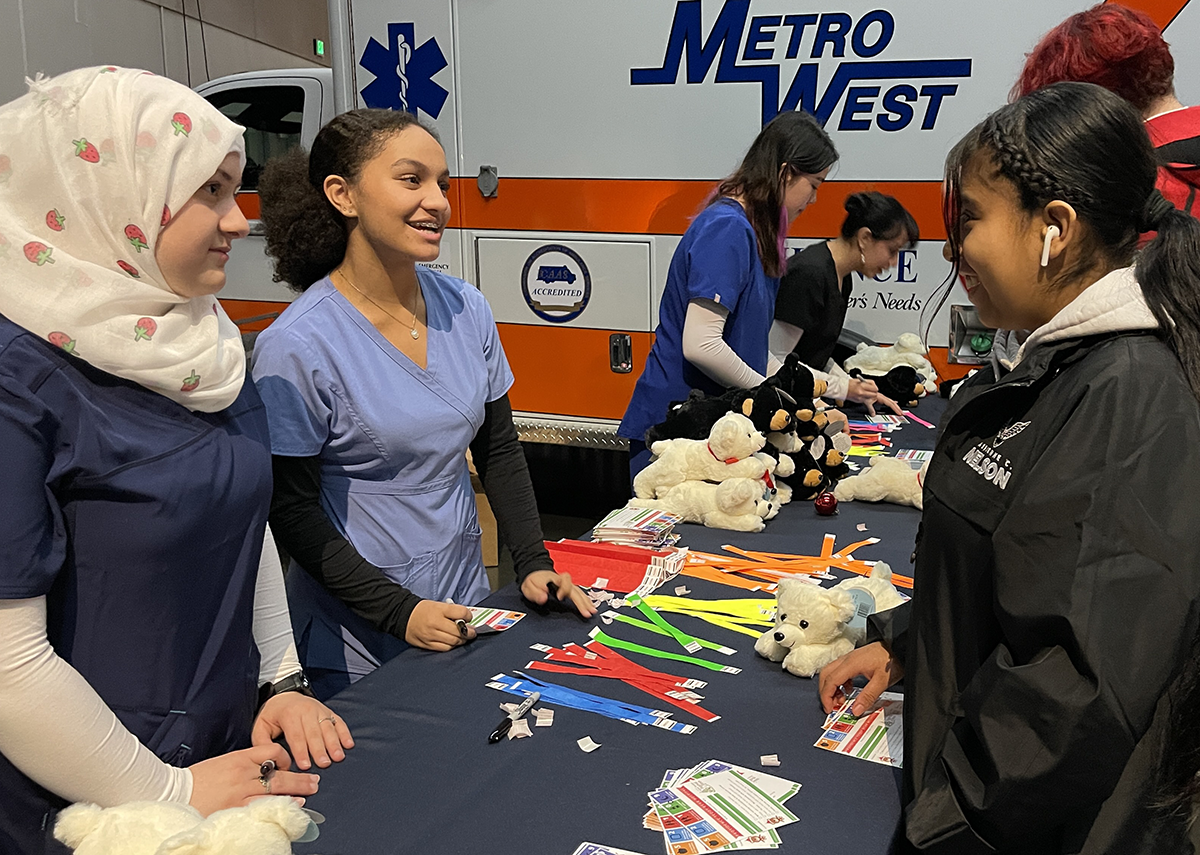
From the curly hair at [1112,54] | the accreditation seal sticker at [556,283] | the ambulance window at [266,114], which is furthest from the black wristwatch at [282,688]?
the ambulance window at [266,114]

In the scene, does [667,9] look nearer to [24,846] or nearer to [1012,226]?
[1012,226]

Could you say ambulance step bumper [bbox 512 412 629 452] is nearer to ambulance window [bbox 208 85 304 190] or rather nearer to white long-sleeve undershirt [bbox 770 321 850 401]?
white long-sleeve undershirt [bbox 770 321 850 401]

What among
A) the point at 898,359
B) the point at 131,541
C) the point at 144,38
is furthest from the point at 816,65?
the point at 144,38

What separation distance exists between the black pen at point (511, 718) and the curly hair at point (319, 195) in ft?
3.70

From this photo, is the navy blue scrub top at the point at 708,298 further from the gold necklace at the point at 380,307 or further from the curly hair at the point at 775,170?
the gold necklace at the point at 380,307

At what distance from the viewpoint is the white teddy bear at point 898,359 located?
13.4 feet

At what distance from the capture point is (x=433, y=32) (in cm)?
478

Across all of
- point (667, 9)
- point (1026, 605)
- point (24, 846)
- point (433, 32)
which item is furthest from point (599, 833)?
point (433, 32)

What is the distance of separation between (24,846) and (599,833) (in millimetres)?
783

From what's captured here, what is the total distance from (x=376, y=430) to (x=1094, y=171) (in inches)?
55.5

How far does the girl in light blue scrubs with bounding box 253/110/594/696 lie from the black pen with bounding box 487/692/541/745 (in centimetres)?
31

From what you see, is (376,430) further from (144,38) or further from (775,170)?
(144,38)

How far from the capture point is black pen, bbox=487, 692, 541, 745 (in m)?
1.58

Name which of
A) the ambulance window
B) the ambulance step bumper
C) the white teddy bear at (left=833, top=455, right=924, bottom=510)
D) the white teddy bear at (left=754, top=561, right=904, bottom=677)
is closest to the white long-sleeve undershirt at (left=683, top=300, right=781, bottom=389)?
the white teddy bear at (left=833, top=455, right=924, bottom=510)
